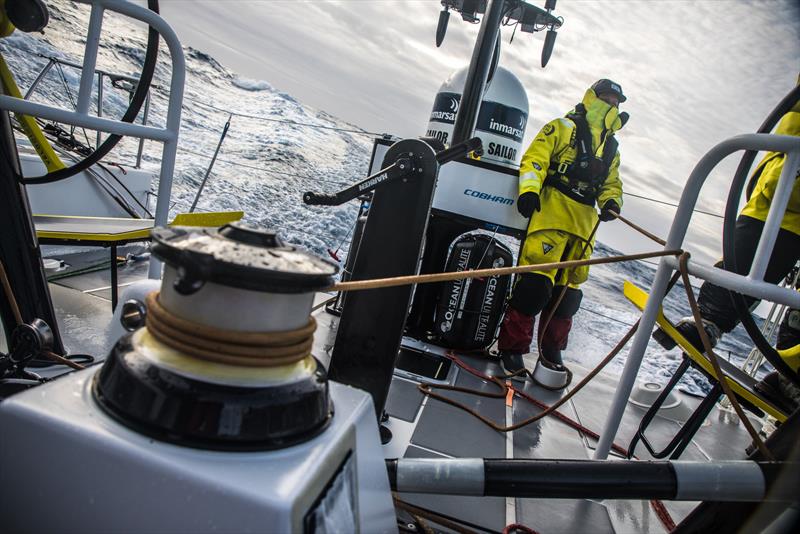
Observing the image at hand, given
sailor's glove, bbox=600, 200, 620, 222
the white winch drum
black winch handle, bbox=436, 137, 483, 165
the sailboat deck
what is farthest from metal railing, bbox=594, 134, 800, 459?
the white winch drum

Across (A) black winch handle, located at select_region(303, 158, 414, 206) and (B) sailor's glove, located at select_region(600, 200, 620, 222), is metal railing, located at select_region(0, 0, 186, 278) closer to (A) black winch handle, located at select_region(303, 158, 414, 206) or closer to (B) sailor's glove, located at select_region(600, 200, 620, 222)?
(A) black winch handle, located at select_region(303, 158, 414, 206)

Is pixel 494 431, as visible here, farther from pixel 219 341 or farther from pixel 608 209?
pixel 219 341

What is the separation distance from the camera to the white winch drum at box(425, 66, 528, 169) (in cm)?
391

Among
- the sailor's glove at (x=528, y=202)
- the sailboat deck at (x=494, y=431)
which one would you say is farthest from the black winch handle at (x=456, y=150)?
the sailor's glove at (x=528, y=202)

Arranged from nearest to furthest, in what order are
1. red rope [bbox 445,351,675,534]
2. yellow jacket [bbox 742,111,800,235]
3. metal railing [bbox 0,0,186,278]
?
metal railing [bbox 0,0,186,278], red rope [bbox 445,351,675,534], yellow jacket [bbox 742,111,800,235]

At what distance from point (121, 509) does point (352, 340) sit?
1.11 metres

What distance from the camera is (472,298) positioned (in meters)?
3.21

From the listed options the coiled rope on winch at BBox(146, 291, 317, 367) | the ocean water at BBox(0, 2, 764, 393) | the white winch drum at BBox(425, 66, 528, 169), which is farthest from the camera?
the ocean water at BBox(0, 2, 764, 393)

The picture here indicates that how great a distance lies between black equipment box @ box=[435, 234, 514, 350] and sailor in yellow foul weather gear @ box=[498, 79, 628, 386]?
0.38 feet

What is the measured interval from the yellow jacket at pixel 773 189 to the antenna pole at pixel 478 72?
1.68 metres

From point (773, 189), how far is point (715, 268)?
83cm

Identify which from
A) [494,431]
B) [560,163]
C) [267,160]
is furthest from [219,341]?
[267,160]

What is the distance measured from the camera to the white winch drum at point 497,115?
3906 millimetres

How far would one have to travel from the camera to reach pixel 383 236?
1539 mm
